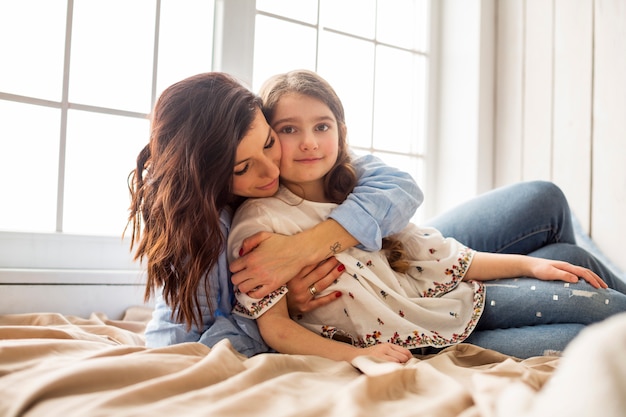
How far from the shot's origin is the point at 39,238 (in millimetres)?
1608

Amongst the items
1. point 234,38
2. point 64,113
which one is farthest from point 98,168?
point 234,38

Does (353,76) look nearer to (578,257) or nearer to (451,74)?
(451,74)

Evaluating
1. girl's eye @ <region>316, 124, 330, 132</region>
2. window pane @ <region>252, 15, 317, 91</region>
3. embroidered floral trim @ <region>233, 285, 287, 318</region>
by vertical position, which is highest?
window pane @ <region>252, 15, 317, 91</region>

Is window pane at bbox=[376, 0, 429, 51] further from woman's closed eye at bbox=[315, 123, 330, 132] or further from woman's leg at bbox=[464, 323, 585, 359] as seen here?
woman's leg at bbox=[464, 323, 585, 359]

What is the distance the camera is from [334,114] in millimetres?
1356

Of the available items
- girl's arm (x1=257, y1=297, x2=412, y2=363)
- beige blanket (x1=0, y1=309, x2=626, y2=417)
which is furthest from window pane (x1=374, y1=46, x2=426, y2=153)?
beige blanket (x1=0, y1=309, x2=626, y2=417)

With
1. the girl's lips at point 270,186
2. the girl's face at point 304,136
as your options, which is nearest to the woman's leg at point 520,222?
the girl's face at point 304,136

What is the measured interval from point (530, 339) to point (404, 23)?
1877 mm

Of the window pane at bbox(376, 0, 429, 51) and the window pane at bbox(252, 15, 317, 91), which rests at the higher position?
the window pane at bbox(376, 0, 429, 51)

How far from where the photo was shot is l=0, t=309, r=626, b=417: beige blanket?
2.01 feet

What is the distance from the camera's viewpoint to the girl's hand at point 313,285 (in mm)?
1202

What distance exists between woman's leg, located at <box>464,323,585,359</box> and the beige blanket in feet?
0.65

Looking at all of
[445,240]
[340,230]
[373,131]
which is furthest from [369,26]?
[340,230]

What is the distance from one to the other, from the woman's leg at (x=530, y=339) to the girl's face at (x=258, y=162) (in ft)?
1.99
